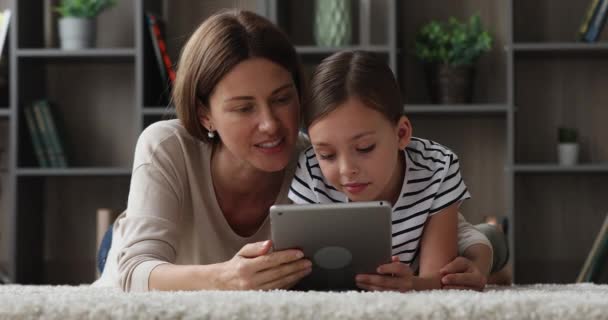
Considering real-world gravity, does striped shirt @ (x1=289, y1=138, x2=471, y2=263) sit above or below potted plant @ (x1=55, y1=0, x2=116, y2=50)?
below

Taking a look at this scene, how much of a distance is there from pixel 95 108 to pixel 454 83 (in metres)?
1.45

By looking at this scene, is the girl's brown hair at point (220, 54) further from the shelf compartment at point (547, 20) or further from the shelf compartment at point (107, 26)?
the shelf compartment at point (547, 20)

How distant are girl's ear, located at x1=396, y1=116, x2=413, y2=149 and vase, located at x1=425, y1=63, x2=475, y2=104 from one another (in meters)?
1.49

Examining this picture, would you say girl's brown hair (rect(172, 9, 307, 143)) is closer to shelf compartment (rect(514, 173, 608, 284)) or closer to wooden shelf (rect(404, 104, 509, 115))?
wooden shelf (rect(404, 104, 509, 115))

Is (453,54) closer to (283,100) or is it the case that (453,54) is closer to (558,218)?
(558,218)

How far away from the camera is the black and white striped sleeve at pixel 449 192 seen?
131 centimetres

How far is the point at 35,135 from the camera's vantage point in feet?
9.45

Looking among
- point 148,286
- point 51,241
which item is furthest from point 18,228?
point 148,286

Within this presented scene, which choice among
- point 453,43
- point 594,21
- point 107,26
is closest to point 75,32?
point 107,26

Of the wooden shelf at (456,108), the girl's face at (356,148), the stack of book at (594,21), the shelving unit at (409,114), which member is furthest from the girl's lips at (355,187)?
the stack of book at (594,21)

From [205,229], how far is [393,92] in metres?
0.47

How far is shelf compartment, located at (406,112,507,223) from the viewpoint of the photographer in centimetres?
303

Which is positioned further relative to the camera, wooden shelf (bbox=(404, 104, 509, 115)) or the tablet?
wooden shelf (bbox=(404, 104, 509, 115))

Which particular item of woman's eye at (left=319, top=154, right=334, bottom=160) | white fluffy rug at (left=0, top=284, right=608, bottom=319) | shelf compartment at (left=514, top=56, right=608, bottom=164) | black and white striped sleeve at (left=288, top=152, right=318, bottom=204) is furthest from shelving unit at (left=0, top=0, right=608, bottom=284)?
white fluffy rug at (left=0, top=284, right=608, bottom=319)
